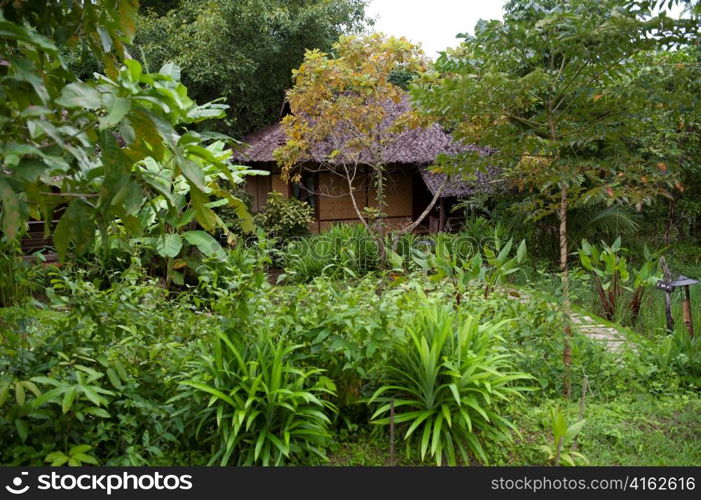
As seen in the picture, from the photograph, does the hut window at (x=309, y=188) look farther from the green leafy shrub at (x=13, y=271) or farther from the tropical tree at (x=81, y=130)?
the tropical tree at (x=81, y=130)

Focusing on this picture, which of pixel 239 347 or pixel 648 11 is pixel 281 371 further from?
pixel 648 11

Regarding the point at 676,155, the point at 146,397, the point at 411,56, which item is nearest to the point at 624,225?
the point at 676,155

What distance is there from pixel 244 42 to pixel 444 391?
11.7m

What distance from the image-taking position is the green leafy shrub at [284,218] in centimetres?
1154

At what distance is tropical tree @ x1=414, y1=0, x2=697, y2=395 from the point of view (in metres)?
3.53

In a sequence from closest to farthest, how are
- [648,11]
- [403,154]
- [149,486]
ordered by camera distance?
1. [149,486]
2. [648,11]
3. [403,154]

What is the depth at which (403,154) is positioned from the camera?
12039 millimetres

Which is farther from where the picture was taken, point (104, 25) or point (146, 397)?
point (146, 397)

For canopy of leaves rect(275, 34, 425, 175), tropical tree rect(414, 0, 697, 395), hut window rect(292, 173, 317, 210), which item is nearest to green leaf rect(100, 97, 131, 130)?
tropical tree rect(414, 0, 697, 395)

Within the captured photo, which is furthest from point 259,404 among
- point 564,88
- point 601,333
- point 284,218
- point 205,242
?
point 284,218

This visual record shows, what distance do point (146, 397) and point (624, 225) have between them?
8.02m

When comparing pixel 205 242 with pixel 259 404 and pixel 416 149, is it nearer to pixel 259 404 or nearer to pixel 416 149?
pixel 259 404

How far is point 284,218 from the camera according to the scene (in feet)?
37.6

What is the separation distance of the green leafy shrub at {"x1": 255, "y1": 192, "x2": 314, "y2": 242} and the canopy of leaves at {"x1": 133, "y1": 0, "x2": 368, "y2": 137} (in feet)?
6.82
